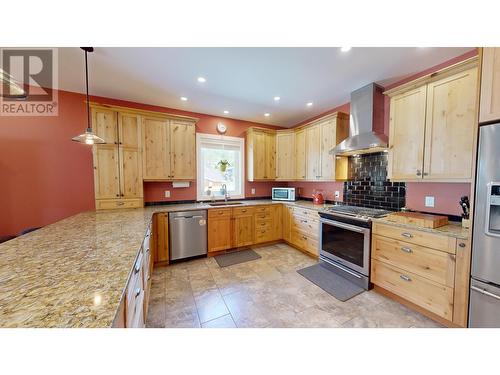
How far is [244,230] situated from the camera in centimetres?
345

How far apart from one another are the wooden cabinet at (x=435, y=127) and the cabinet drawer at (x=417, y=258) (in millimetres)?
764

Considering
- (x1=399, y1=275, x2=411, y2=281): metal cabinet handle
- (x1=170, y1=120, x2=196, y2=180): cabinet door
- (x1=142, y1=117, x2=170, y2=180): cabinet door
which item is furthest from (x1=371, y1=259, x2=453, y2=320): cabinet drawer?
(x1=142, y1=117, x2=170, y2=180): cabinet door

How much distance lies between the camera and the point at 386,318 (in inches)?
70.1

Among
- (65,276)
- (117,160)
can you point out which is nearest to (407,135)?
(65,276)

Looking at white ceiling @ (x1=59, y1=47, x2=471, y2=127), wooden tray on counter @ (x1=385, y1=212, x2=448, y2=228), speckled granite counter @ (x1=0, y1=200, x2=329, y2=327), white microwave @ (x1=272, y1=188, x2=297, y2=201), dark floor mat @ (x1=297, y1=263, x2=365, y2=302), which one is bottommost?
dark floor mat @ (x1=297, y1=263, x2=365, y2=302)

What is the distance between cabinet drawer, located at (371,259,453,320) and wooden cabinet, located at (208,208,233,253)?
7.32 ft

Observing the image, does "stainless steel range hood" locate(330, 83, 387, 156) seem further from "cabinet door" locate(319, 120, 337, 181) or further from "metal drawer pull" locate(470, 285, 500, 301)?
"metal drawer pull" locate(470, 285, 500, 301)

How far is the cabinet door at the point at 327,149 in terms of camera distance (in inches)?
122

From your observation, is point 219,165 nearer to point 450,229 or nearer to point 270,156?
point 270,156

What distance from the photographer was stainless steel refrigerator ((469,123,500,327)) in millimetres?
1320

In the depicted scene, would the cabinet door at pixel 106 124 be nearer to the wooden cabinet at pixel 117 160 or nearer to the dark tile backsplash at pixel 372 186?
the wooden cabinet at pixel 117 160
